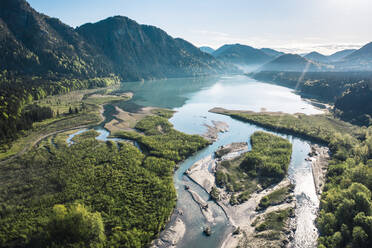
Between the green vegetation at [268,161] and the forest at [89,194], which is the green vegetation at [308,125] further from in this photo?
the forest at [89,194]

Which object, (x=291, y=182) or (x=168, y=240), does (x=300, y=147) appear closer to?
(x=291, y=182)

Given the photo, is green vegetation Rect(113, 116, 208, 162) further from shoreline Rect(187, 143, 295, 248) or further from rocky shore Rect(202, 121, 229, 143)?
shoreline Rect(187, 143, 295, 248)

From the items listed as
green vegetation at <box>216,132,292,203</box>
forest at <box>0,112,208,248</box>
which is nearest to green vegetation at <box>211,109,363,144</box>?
green vegetation at <box>216,132,292,203</box>

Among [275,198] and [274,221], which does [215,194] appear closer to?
[274,221]

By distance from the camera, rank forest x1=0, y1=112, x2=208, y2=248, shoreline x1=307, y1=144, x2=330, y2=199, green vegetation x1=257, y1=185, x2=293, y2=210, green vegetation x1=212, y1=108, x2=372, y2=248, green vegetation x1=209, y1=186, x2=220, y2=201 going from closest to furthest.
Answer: green vegetation x1=212, y1=108, x2=372, y2=248
forest x1=0, y1=112, x2=208, y2=248
green vegetation x1=257, y1=185, x2=293, y2=210
green vegetation x1=209, y1=186, x2=220, y2=201
shoreline x1=307, y1=144, x2=330, y2=199

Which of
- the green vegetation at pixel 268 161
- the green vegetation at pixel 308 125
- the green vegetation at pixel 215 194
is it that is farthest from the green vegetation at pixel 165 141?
the green vegetation at pixel 308 125

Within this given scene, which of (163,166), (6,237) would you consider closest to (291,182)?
(163,166)
